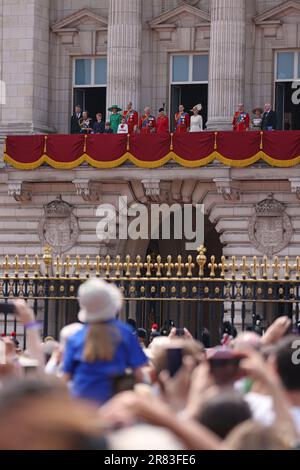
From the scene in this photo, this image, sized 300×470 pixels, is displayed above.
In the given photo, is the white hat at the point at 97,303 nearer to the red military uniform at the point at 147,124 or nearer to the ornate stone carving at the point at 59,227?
the red military uniform at the point at 147,124

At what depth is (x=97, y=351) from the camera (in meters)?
11.3

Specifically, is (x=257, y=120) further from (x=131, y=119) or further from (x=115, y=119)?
(x=115, y=119)

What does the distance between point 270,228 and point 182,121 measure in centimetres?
358

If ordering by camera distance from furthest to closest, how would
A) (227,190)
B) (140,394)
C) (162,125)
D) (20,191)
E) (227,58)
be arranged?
1. (20,191)
2. (227,58)
3. (227,190)
4. (162,125)
5. (140,394)

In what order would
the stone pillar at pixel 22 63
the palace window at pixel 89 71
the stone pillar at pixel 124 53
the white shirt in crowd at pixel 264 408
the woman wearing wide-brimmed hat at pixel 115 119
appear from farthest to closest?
the palace window at pixel 89 71
the stone pillar at pixel 22 63
the stone pillar at pixel 124 53
the woman wearing wide-brimmed hat at pixel 115 119
the white shirt in crowd at pixel 264 408

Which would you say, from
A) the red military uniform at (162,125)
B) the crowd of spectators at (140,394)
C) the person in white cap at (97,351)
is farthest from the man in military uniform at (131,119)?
the person in white cap at (97,351)

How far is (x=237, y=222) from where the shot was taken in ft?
141

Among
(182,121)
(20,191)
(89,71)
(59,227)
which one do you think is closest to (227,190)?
(182,121)

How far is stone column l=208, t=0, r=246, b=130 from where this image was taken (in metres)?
43.3

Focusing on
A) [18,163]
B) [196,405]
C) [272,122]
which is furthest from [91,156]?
[196,405]

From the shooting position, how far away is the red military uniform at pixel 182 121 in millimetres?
42188

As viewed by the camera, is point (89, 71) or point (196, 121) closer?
point (196, 121)

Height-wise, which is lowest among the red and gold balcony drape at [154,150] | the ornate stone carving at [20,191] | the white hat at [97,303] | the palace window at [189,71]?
the white hat at [97,303]

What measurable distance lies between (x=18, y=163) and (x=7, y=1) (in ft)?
17.6
